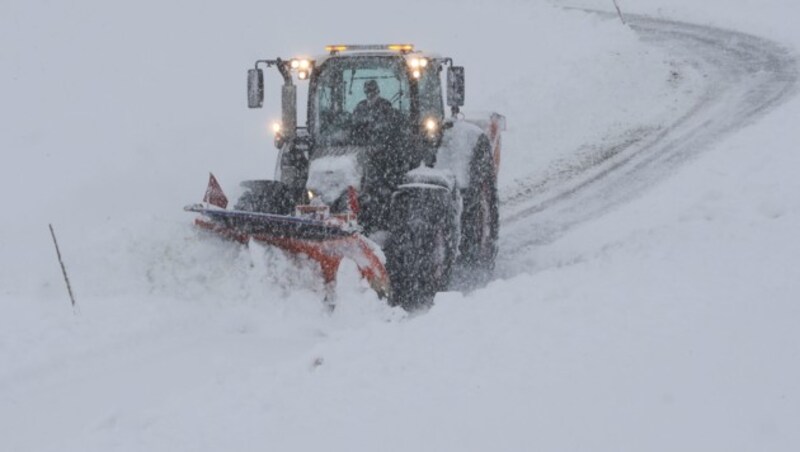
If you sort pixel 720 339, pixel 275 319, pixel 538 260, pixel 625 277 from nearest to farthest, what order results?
1. pixel 720 339
2. pixel 625 277
3. pixel 275 319
4. pixel 538 260

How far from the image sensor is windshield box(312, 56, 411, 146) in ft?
26.8

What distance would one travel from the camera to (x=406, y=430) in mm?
4512

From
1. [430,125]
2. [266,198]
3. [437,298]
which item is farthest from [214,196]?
[437,298]

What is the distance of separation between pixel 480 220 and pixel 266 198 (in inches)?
83.6

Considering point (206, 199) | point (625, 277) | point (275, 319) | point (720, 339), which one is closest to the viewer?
point (720, 339)

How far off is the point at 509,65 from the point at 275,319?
12.4m

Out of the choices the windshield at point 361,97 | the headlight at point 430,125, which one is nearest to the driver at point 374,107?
the windshield at point 361,97

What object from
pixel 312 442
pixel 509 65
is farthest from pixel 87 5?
pixel 312 442

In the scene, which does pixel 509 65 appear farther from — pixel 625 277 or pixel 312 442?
pixel 312 442

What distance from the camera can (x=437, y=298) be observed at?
6406mm

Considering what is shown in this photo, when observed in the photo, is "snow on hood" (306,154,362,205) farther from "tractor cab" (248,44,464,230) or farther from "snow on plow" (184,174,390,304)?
"snow on plow" (184,174,390,304)

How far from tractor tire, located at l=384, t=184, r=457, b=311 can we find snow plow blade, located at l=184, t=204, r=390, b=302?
0.90ft

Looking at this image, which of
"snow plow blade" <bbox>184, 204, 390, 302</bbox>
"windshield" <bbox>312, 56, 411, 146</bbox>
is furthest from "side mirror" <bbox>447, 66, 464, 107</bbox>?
"snow plow blade" <bbox>184, 204, 390, 302</bbox>

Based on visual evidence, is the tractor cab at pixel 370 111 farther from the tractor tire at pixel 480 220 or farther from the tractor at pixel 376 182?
the tractor tire at pixel 480 220
